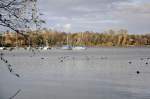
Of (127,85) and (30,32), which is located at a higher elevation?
(30,32)

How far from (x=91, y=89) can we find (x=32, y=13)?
49.5 feet

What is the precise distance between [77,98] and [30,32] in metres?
12.0

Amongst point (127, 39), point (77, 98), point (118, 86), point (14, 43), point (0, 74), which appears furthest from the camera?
point (127, 39)

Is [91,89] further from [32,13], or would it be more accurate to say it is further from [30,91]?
[32,13]

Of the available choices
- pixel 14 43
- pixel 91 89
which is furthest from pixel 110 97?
pixel 14 43

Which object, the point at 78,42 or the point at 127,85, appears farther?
the point at 78,42

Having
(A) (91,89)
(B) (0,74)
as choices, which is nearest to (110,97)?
(A) (91,89)

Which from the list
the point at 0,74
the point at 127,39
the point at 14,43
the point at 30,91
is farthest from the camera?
the point at 127,39

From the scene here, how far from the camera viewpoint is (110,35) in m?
131

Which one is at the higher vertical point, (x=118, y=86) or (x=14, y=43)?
(x=14, y=43)

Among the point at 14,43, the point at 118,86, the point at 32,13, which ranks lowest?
the point at 118,86

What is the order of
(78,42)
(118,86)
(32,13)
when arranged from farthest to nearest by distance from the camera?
(78,42) < (118,86) < (32,13)

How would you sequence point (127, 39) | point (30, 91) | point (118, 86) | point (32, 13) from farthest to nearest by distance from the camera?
point (127, 39)
point (118, 86)
point (30, 91)
point (32, 13)

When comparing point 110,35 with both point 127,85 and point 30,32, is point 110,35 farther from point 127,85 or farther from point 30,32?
point 30,32
